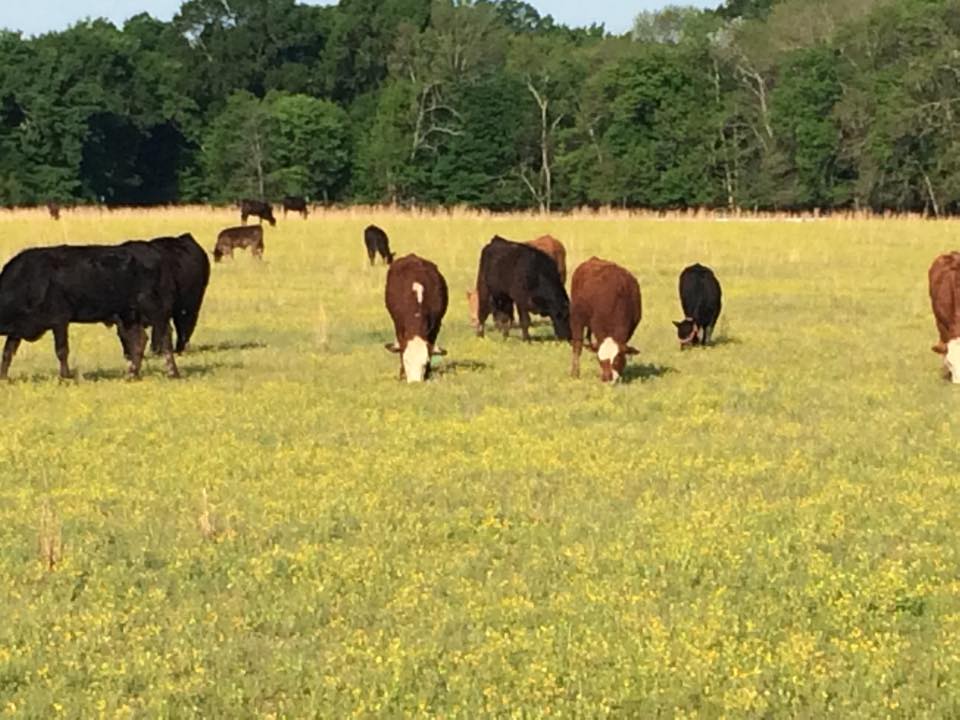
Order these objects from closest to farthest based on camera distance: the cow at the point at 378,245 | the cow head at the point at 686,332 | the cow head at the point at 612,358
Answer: the cow head at the point at 612,358 → the cow head at the point at 686,332 → the cow at the point at 378,245

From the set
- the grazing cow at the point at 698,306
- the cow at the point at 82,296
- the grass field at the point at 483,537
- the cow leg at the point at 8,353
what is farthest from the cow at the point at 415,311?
the cow leg at the point at 8,353

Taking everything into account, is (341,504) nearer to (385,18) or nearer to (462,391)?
(462,391)

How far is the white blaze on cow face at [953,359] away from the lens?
14516 mm

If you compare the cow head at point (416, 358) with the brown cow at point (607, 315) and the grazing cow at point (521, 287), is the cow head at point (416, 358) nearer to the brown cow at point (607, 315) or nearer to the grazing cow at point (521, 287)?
the brown cow at point (607, 315)

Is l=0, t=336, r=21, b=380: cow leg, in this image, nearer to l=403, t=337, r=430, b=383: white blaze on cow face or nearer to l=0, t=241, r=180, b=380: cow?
l=0, t=241, r=180, b=380: cow

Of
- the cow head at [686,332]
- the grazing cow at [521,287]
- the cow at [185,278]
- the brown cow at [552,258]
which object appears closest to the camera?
the cow at [185,278]

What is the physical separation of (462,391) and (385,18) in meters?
85.0

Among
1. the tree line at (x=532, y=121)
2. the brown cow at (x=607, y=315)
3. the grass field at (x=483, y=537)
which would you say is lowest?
the grass field at (x=483, y=537)

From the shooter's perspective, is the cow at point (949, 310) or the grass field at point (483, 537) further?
the cow at point (949, 310)

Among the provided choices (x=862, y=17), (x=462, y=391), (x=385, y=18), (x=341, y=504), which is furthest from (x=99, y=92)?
(x=341, y=504)

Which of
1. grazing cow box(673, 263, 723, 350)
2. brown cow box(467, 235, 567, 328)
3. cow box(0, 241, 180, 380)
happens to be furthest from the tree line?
cow box(0, 241, 180, 380)

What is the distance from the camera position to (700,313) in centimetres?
1800

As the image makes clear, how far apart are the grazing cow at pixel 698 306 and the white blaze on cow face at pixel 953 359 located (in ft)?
12.3

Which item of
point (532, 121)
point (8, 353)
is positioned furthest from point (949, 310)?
point (532, 121)
